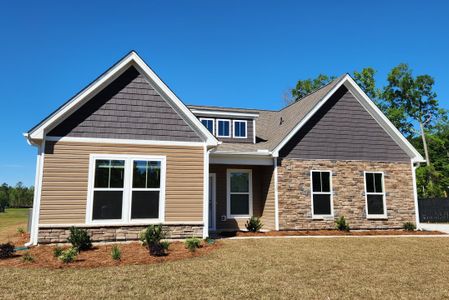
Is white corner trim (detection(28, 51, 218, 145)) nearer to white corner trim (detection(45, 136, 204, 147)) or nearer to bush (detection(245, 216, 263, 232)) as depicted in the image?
white corner trim (detection(45, 136, 204, 147))

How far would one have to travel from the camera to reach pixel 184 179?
11422 mm

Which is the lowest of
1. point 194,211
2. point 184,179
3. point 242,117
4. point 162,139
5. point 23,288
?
point 23,288

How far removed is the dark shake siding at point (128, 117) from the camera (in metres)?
10.9

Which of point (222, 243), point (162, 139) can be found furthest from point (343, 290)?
point (162, 139)

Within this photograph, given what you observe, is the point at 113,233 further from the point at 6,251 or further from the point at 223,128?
the point at 223,128

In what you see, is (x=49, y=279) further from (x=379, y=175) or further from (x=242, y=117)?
(x=379, y=175)

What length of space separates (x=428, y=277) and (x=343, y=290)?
2.34 metres

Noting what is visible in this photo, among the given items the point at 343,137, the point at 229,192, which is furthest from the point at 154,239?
the point at 343,137

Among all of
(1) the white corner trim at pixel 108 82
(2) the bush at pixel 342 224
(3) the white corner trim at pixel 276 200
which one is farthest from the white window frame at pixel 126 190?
(2) the bush at pixel 342 224

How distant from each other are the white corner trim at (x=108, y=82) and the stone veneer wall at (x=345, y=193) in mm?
4157

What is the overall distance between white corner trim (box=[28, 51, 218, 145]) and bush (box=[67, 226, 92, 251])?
120 inches

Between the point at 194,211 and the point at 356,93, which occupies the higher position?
the point at 356,93

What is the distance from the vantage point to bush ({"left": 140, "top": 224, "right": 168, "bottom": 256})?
8.96 metres

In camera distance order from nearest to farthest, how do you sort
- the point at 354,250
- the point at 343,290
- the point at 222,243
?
1. the point at 343,290
2. the point at 354,250
3. the point at 222,243
